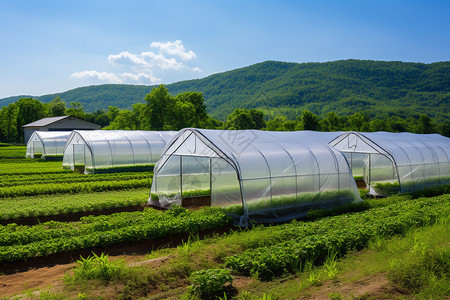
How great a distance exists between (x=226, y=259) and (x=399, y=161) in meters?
15.4

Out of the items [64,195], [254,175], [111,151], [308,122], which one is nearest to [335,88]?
[308,122]

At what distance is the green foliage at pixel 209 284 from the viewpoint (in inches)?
270

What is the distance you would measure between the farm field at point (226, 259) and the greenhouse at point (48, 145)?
114 ft

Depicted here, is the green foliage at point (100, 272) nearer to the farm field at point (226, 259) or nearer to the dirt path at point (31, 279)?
the farm field at point (226, 259)

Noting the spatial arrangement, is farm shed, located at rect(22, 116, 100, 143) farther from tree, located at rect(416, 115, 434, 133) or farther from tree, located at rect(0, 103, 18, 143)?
tree, located at rect(416, 115, 434, 133)

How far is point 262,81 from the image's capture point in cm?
17525

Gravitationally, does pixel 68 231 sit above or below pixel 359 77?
below

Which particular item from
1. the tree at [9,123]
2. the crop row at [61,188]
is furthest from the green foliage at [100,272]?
the tree at [9,123]

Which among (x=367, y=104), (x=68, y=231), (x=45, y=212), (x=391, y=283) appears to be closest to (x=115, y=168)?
(x=45, y=212)

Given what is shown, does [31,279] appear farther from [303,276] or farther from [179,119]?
[179,119]

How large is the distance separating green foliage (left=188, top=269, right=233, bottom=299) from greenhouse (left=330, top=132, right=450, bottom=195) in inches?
609

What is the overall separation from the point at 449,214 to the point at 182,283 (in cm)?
908

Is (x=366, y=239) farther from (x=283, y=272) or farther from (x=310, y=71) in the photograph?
(x=310, y=71)

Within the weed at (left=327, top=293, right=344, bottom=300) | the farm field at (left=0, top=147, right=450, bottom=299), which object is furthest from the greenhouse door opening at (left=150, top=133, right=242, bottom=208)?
the weed at (left=327, top=293, right=344, bottom=300)
